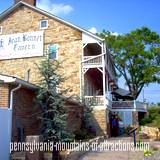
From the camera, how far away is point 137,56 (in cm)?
4056

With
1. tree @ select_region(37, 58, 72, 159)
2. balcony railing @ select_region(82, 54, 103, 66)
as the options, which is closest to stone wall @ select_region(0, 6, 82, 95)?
balcony railing @ select_region(82, 54, 103, 66)

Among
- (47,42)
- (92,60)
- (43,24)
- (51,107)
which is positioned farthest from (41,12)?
(51,107)

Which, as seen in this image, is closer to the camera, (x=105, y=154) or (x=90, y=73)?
(x=105, y=154)

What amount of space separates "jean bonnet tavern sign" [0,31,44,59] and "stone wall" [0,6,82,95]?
35 cm

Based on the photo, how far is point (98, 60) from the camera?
24.7 metres

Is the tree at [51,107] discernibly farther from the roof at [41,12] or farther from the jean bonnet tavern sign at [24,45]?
the jean bonnet tavern sign at [24,45]

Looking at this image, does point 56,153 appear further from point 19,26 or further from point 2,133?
point 19,26

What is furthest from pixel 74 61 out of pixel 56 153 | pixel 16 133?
pixel 56 153

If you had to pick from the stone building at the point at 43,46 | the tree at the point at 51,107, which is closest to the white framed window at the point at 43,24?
the stone building at the point at 43,46

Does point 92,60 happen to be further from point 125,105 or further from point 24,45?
point 125,105

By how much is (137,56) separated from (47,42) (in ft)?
59.6

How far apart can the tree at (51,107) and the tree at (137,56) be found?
91.0 feet

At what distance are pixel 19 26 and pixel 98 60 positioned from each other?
25.2ft

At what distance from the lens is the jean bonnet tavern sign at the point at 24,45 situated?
84.4 ft
